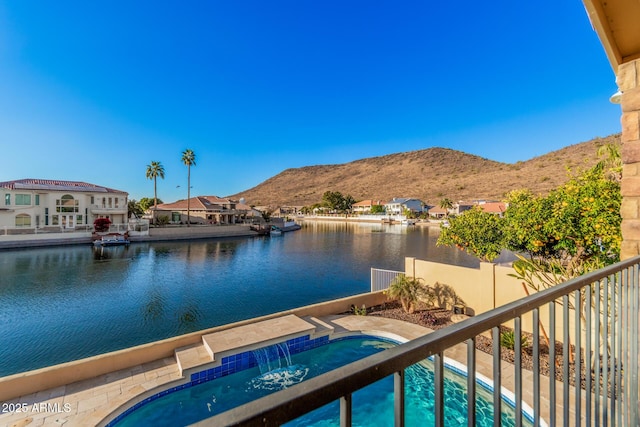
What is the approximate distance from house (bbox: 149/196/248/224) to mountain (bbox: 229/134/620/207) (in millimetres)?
50555

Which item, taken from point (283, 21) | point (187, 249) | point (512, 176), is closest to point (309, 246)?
point (187, 249)

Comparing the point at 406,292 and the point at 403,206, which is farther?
the point at 403,206

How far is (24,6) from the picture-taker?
12.6 metres

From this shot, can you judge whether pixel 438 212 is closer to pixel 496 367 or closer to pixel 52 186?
pixel 52 186

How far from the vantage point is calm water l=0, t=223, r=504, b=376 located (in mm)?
9164

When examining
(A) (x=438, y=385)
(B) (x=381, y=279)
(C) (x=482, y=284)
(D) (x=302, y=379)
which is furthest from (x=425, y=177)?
(A) (x=438, y=385)

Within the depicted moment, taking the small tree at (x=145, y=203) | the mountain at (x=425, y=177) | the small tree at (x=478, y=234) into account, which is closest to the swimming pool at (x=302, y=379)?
the small tree at (x=478, y=234)

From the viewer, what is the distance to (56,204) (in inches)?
1270

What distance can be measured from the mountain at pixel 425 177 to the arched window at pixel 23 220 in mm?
67824

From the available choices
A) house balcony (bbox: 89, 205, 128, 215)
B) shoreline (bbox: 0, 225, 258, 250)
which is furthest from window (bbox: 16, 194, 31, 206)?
shoreline (bbox: 0, 225, 258, 250)

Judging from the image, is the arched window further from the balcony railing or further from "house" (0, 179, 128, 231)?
the balcony railing

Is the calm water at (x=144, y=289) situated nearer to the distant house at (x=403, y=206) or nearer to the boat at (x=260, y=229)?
the boat at (x=260, y=229)

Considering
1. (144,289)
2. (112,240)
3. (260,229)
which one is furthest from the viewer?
(260,229)

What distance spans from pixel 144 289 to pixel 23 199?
2688 centimetres
